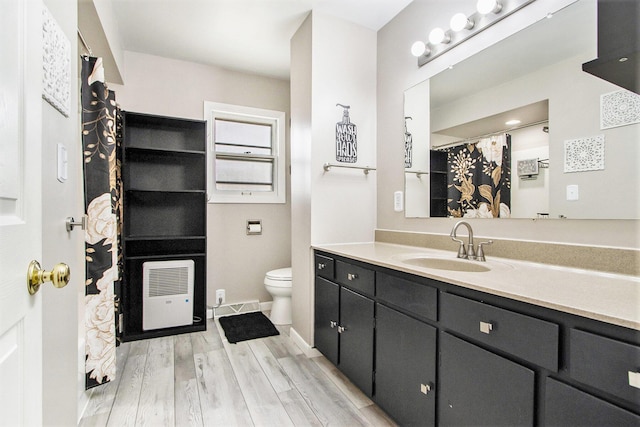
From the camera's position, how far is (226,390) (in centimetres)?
181

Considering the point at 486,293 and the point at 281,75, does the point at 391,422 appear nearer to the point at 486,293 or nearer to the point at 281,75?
the point at 486,293

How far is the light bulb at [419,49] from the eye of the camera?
6.63 feet

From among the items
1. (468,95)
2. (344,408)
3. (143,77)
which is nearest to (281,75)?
(143,77)

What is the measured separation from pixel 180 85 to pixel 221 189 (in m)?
1.09

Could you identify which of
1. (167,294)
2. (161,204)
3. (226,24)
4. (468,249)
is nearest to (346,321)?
(468,249)

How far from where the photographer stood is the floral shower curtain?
67.9 inches

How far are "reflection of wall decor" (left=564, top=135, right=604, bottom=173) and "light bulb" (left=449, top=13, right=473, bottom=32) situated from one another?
0.90 m

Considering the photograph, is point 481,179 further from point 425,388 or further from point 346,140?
point 425,388


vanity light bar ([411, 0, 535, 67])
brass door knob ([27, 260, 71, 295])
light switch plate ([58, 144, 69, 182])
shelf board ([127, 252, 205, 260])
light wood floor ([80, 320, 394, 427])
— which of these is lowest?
light wood floor ([80, 320, 394, 427])

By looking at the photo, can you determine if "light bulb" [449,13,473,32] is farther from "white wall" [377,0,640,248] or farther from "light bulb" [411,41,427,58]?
"light bulb" [411,41,427,58]

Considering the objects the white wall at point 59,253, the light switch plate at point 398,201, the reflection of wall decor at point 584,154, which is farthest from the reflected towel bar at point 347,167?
the white wall at point 59,253

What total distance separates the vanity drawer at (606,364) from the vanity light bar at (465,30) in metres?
1.59

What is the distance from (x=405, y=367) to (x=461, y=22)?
1899 mm

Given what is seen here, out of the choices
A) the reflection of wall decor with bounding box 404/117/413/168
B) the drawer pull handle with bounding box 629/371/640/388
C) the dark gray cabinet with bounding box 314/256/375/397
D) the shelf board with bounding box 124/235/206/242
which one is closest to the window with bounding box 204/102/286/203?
the shelf board with bounding box 124/235/206/242
